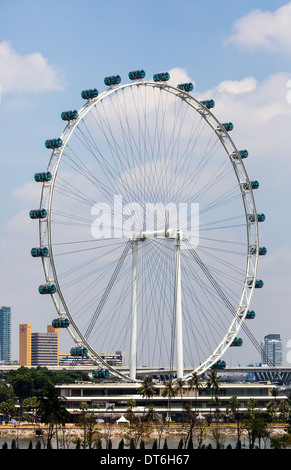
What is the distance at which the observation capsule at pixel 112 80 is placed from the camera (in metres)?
83.6

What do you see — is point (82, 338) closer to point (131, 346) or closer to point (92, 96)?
point (131, 346)

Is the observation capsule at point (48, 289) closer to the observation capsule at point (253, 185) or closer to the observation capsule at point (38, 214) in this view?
the observation capsule at point (38, 214)

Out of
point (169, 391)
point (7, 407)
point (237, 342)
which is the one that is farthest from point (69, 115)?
point (7, 407)

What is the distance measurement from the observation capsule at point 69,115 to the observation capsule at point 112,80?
192 inches

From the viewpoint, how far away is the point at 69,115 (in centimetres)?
8138

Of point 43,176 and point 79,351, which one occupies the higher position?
point 43,176

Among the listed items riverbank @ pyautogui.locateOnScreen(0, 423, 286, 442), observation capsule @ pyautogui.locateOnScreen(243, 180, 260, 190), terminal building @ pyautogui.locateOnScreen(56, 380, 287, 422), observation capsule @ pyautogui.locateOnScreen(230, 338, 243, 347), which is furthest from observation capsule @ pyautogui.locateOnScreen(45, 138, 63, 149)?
terminal building @ pyautogui.locateOnScreen(56, 380, 287, 422)

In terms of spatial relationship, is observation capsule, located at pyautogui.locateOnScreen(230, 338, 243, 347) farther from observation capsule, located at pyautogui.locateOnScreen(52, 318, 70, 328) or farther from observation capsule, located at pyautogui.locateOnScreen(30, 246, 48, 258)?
observation capsule, located at pyautogui.locateOnScreen(30, 246, 48, 258)

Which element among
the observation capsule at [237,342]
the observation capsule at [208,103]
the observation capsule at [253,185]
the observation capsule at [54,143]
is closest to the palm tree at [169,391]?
the observation capsule at [237,342]

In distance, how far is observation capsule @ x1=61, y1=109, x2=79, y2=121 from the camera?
8125 cm

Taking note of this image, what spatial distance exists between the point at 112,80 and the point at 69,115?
226 inches

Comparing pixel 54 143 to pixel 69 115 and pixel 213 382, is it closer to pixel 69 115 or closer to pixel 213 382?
pixel 69 115

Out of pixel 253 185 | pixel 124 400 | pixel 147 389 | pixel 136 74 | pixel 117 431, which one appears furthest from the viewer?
pixel 124 400
